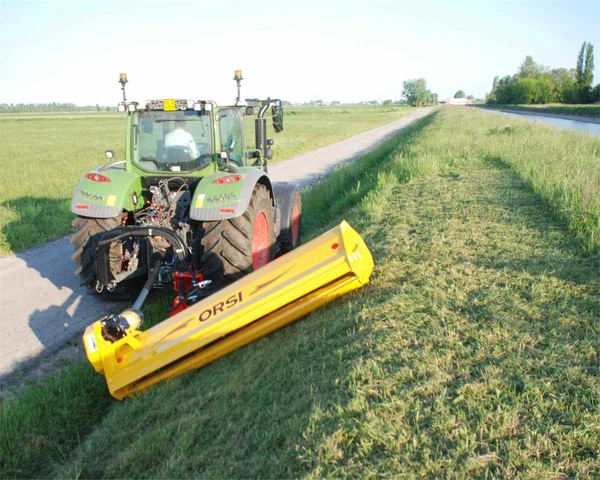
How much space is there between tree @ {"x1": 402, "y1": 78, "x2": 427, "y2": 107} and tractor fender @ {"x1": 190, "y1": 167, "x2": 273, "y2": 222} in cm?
13292

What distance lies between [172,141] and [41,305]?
7.40 ft

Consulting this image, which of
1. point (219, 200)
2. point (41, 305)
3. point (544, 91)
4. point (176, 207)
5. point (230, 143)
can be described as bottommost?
point (41, 305)

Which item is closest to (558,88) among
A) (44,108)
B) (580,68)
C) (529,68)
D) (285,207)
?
(580,68)

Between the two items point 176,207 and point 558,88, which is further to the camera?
point 558,88

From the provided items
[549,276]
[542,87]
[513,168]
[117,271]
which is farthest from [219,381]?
[542,87]

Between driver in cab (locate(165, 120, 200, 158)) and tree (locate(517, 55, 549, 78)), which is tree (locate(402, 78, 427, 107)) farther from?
driver in cab (locate(165, 120, 200, 158))

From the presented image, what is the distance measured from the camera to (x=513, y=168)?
24.9ft

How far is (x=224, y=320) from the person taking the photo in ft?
11.6

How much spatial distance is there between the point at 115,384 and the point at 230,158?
9.91 ft

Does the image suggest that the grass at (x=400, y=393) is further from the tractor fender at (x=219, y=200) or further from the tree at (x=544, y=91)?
the tree at (x=544, y=91)

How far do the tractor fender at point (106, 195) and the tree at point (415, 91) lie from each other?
436ft

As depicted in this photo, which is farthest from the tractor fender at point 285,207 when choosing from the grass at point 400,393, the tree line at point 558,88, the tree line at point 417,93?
the tree line at point 417,93

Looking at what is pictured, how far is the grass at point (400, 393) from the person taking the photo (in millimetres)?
2219

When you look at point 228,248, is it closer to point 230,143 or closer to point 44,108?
point 230,143
